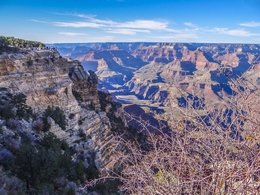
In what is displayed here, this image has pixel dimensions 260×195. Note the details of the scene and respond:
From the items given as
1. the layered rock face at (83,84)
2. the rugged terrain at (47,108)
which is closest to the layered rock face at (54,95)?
the rugged terrain at (47,108)

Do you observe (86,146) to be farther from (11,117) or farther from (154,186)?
(154,186)

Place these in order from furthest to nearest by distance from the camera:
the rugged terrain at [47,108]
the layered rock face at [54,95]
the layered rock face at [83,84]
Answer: the layered rock face at [83,84]
the layered rock face at [54,95]
the rugged terrain at [47,108]

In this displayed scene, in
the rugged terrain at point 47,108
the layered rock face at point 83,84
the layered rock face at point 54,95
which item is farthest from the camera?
the layered rock face at point 83,84

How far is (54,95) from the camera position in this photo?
17.4 m

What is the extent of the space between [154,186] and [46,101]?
14.1 metres

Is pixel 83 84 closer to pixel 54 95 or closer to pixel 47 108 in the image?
A: pixel 54 95

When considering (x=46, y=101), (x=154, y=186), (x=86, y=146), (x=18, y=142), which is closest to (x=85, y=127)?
(x=86, y=146)

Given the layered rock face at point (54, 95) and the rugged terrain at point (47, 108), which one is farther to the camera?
the layered rock face at point (54, 95)

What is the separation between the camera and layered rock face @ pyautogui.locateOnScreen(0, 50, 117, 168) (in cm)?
1550

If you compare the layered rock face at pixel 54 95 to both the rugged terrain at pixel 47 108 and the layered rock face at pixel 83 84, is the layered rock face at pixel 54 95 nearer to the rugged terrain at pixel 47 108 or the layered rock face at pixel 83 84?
the rugged terrain at pixel 47 108

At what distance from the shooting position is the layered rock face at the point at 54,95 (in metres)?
15.5

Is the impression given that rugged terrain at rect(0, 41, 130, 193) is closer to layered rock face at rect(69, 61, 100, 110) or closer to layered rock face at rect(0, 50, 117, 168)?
layered rock face at rect(0, 50, 117, 168)

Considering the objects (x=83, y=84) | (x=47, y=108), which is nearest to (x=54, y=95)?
(x=47, y=108)

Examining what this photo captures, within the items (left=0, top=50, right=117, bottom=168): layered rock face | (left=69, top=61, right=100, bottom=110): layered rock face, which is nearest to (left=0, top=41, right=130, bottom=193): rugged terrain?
(left=0, top=50, right=117, bottom=168): layered rock face
